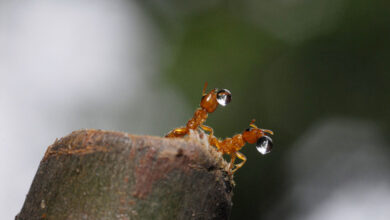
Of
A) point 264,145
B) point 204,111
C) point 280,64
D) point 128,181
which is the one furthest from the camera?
point 280,64

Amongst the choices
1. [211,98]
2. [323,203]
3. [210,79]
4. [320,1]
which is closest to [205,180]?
[211,98]

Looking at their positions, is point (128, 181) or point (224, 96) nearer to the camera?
point (128, 181)

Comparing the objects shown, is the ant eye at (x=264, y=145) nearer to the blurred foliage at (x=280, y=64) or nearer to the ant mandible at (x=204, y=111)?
the ant mandible at (x=204, y=111)

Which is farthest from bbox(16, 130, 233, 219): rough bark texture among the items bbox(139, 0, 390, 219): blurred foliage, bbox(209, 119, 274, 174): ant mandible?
bbox(139, 0, 390, 219): blurred foliage

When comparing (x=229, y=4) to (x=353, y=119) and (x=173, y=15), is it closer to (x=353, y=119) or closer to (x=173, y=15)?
(x=173, y=15)

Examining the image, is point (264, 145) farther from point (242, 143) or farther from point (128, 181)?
point (128, 181)

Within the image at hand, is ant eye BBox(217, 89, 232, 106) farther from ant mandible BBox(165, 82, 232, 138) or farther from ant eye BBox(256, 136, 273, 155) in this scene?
ant eye BBox(256, 136, 273, 155)

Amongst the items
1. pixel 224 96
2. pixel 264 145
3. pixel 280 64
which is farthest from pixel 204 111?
pixel 280 64
